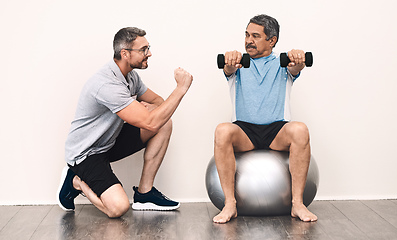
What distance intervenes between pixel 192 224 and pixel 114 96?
2.53ft

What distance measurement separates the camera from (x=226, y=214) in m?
2.78

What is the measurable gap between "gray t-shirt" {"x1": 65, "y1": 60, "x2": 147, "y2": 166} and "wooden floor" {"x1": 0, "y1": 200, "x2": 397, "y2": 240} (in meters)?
0.37

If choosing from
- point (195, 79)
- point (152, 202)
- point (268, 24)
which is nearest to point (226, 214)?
point (152, 202)

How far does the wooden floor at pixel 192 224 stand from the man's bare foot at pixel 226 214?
0.03 metres

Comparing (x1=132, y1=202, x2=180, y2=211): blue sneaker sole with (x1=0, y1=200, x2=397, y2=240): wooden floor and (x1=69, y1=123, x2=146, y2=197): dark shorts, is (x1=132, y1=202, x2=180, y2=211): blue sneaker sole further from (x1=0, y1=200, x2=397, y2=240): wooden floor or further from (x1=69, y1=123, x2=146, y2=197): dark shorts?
(x1=69, y1=123, x2=146, y2=197): dark shorts

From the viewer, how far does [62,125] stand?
3.36m

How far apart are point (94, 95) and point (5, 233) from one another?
32.2 inches

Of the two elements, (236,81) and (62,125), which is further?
(62,125)

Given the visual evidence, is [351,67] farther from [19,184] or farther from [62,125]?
[19,184]

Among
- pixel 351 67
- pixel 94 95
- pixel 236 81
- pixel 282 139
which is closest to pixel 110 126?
pixel 94 95

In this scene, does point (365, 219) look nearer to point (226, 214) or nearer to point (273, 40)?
point (226, 214)

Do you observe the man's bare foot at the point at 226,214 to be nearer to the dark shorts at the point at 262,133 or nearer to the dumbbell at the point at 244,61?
the dark shorts at the point at 262,133

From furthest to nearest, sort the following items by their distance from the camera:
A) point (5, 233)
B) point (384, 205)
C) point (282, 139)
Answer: point (384, 205) → point (282, 139) → point (5, 233)

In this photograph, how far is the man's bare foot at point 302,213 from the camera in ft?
9.16
